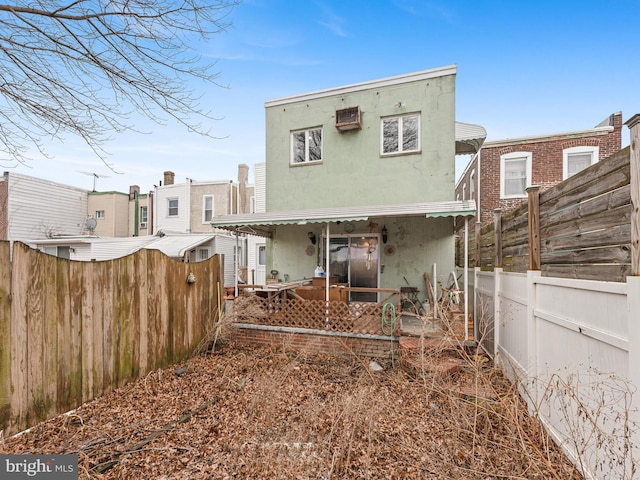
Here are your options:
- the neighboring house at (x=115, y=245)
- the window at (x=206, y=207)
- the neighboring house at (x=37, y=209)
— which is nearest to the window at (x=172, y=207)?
the window at (x=206, y=207)

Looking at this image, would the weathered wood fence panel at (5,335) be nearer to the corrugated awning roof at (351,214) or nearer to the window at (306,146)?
the corrugated awning roof at (351,214)

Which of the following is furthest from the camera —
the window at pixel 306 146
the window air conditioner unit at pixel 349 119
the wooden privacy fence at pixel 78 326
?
the window at pixel 306 146

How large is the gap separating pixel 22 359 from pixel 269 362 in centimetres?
373

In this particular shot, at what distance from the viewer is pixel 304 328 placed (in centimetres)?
704

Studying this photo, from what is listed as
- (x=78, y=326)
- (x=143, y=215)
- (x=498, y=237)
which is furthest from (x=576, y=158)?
(x=143, y=215)

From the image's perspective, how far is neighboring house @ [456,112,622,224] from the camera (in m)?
11.4

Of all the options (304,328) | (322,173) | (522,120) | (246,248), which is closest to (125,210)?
(246,248)

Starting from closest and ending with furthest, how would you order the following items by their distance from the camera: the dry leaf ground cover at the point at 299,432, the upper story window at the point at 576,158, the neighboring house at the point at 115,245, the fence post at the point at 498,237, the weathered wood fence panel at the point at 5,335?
the dry leaf ground cover at the point at 299,432
the weathered wood fence panel at the point at 5,335
the fence post at the point at 498,237
the upper story window at the point at 576,158
the neighboring house at the point at 115,245

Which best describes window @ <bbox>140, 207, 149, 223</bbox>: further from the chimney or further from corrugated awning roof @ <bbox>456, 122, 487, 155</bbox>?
corrugated awning roof @ <bbox>456, 122, 487, 155</bbox>

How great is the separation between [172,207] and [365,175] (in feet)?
48.8

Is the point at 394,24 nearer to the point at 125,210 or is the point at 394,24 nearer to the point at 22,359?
the point at 22,359

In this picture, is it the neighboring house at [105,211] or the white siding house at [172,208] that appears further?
the neighboring house at [105,211]

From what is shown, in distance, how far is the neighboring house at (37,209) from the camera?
16953mm

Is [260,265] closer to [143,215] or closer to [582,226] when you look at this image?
[143,215]
